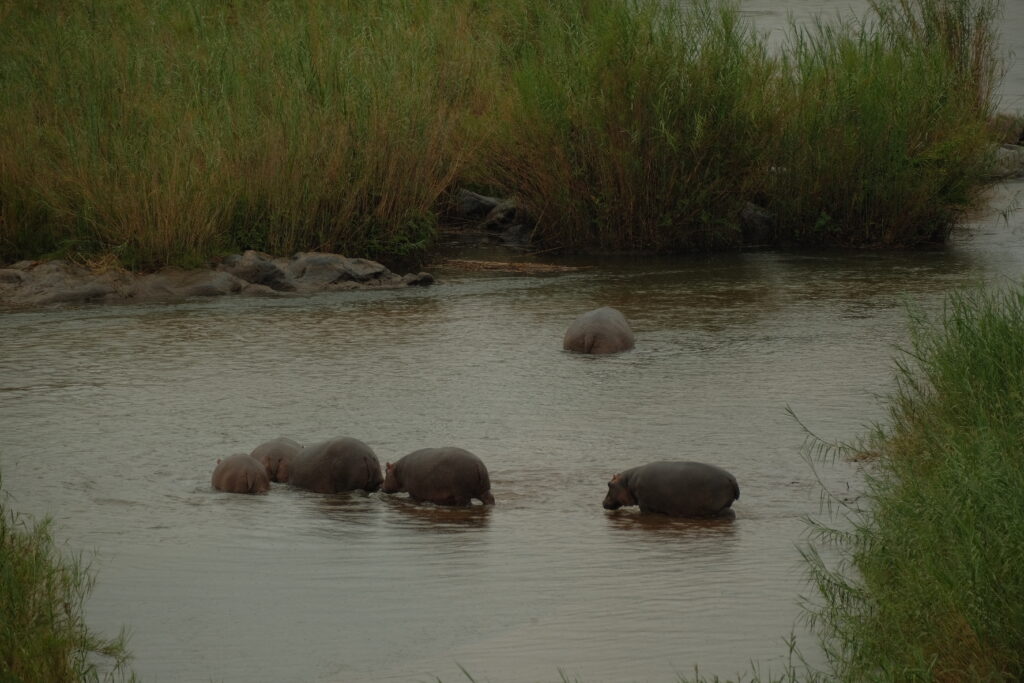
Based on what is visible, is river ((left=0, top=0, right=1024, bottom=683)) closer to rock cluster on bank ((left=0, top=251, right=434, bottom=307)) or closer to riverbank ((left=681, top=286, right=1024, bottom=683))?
riverbank ((left=681, top=286, right=1024, bottom=683))

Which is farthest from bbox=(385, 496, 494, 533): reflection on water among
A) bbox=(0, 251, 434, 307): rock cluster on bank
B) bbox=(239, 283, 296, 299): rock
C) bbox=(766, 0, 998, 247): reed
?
bbox=(766, 0, 998, 247): reed

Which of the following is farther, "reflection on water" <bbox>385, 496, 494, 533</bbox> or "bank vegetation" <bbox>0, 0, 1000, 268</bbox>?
"bank vegetation" <bbox>0, 0, 1000, 268</bbox>

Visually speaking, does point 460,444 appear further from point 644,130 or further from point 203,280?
point 644,130

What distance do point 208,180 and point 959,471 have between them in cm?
1019

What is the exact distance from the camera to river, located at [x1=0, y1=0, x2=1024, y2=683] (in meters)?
5.49

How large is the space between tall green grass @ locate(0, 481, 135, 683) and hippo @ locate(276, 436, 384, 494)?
67.5 inches

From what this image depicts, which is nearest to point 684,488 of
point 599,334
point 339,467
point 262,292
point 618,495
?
point 618,495

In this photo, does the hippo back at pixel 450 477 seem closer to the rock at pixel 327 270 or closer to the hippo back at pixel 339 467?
the hippo back at pixel 339 467

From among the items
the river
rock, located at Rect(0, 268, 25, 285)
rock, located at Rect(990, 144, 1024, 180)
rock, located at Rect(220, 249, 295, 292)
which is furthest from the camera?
rock, located at Rect(990, 144, 1024, 180)

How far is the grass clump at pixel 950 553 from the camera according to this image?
14.9 ft

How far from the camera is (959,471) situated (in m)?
5.11

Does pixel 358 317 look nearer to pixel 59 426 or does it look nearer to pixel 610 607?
pixel 59 426

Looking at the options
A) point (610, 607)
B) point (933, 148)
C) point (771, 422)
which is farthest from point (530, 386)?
point (933, 148)

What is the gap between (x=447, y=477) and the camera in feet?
23.4
